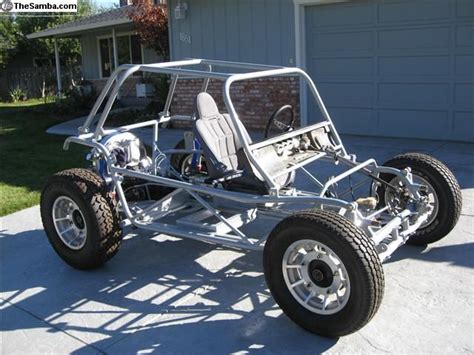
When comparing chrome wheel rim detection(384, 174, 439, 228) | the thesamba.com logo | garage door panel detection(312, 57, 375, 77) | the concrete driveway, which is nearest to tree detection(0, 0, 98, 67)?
the thesamba.com logo

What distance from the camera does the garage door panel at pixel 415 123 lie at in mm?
9289

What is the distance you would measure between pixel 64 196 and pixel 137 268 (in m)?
0.85

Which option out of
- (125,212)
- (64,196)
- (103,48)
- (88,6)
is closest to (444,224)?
(125,212)

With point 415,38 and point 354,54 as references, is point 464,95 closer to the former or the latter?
point 415,38

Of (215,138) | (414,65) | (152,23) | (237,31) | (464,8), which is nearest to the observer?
(215,138)

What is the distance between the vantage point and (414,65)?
936 cm

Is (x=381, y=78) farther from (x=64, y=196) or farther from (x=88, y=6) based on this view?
(x=88, y=6)

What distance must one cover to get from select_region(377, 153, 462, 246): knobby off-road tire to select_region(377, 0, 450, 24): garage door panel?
514cm

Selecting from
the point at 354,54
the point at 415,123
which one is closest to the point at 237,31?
the point at 354,54

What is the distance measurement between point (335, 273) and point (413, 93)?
269 inches

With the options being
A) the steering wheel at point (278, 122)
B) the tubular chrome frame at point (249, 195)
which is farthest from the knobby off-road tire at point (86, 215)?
the steering wheel at point (278, 122)

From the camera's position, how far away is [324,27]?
10172 millimetres

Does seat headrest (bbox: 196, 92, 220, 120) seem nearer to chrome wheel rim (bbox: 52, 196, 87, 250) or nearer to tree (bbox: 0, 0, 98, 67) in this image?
chrome wheel rim (bbox: 52, 196, 87, 250)

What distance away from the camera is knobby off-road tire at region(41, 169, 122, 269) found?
439 cm
